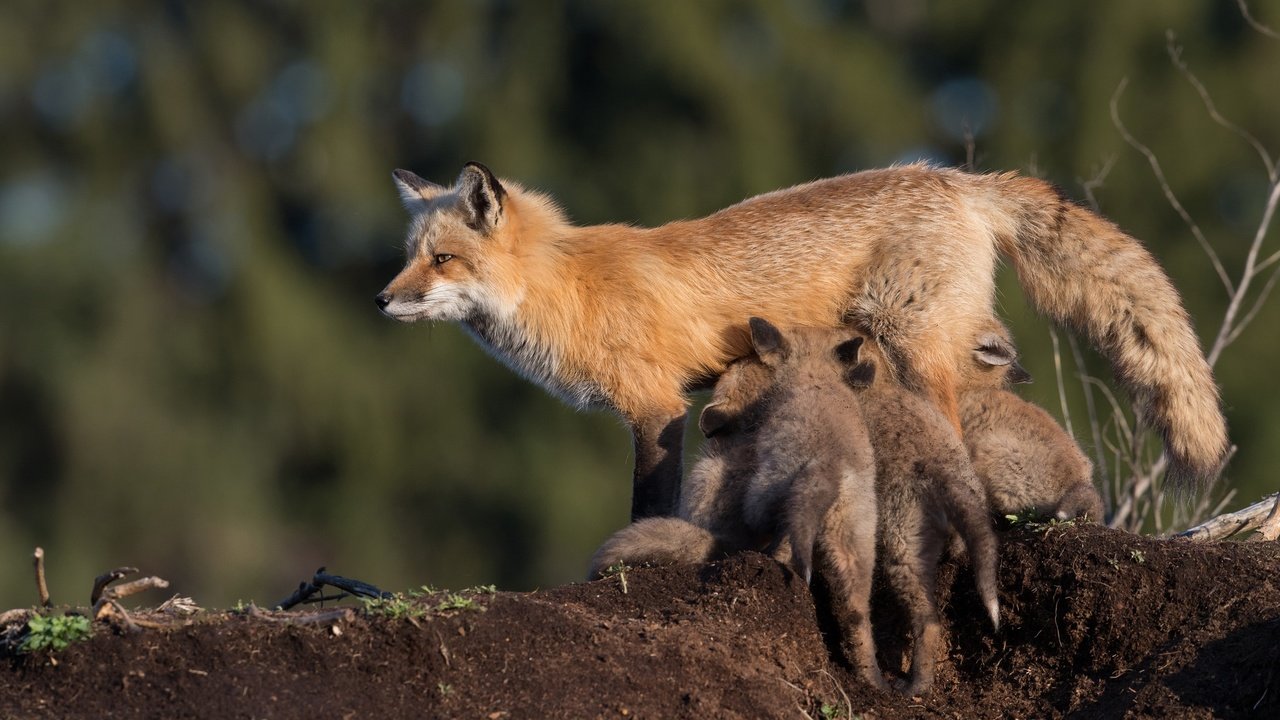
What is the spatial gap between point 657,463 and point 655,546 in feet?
4.69

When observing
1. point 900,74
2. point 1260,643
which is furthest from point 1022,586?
point 900,74

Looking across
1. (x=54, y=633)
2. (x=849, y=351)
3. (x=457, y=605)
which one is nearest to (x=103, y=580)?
(x=54, y=633)

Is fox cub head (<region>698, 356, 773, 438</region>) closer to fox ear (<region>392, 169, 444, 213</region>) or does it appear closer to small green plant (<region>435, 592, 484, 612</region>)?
small green plant (<region>435, 592, 484, 612</region>)

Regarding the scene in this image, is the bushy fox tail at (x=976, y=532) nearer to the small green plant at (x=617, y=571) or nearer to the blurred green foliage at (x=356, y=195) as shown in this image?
the small green plant at (x=617, y=571)

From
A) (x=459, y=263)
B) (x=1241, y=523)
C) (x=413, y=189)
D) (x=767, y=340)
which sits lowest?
(x=1241, y=523)

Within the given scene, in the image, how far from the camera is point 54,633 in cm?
544

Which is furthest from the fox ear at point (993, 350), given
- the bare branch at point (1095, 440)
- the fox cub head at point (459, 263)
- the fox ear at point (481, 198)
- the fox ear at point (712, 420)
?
the fox ear at point (481, 198)

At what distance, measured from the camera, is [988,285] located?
8.47 metres

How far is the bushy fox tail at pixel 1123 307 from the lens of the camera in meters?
7.94

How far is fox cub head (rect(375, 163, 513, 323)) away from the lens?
339 inches

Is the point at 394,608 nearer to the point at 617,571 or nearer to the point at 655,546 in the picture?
the point at 617,571

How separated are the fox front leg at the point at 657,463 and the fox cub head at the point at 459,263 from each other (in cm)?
130

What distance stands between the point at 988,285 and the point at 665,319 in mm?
2033

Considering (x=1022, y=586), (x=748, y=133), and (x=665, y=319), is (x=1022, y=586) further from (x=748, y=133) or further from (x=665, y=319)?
(x=748, y=133)
